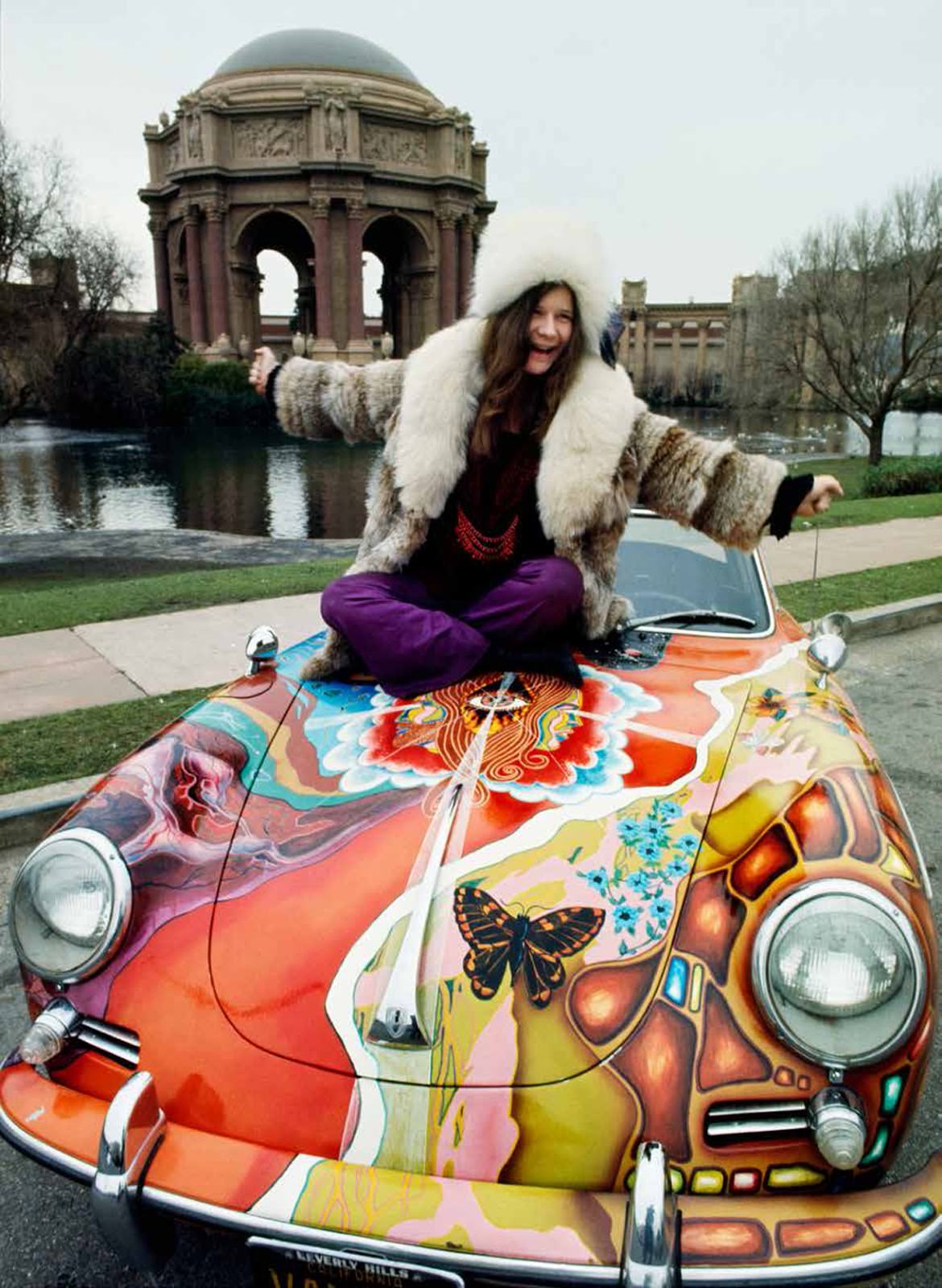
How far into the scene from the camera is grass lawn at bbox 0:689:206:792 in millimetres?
4090

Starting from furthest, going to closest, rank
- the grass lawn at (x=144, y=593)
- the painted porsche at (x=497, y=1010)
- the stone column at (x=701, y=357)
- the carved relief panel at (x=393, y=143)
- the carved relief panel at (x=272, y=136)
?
the stone column at (x=701, y=357) < the carved relief panel at (x=393, y=143) < the carved relief panel at (x=272, y=136) < the grass lawn at (x=144, y=593) < the painted porsche at (x=497, y=1010)

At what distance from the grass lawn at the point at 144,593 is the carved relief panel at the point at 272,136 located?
4779cm

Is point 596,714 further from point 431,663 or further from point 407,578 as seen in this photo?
point 407,578

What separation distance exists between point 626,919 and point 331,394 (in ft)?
7.14

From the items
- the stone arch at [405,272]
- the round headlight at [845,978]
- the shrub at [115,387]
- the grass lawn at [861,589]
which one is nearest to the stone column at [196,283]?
the shrub at [115,387]

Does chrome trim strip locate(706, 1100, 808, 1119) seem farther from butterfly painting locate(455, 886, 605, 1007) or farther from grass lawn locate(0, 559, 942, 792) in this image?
grass lawn locate(0, 559, 942, 792)

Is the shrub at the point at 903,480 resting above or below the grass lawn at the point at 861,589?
above

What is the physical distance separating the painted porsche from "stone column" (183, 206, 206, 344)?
180 ft

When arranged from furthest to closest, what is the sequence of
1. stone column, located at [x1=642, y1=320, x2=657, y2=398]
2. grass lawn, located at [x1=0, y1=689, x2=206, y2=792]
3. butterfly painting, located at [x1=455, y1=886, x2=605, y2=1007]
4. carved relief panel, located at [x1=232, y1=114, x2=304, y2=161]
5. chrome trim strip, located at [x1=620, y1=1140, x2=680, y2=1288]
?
1. stone column, located at [x1=642, y1=320, x2=657, y2=398]
2. carved relief panel, located at [x1=232, y1=114, x2=304, y2=161]
3. grass lawn, located at [x1=0, y1=689, x2=206, y2=792]
4. butterfly painting, located at [x1=455, y1=886, x2=605, y2=1007]
5. chrome trim strip, located at [x1=620, y1=1140, x2=680, y2=1288]

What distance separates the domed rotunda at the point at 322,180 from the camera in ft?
161

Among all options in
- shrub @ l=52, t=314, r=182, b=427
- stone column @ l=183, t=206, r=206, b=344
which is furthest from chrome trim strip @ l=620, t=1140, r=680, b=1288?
stone column @ l=183, t=206, r=206, b=344

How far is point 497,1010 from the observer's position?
1.73 metres

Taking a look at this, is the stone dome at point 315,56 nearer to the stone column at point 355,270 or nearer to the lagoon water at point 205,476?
the stone column at point 355,270

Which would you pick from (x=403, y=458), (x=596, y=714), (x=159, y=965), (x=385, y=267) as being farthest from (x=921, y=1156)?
(x=385, y=267)
